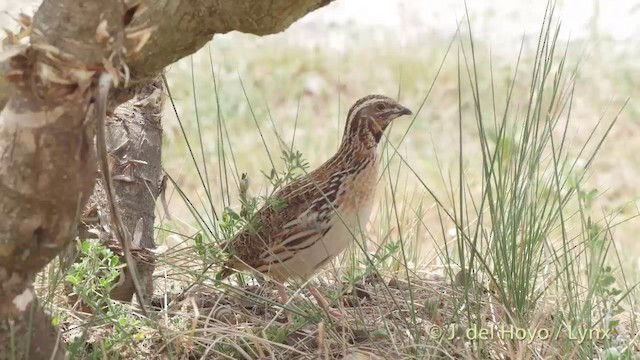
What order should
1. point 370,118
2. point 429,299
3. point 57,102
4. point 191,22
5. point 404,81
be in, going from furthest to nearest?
point 404,81, point 370,118, point 429,299, point 191,22, point 57,102

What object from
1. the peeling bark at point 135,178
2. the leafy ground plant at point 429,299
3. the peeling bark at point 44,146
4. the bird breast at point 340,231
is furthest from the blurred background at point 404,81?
the peeling bark at point 44,146

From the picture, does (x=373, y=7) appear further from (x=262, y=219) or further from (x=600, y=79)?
(x=262, y=219)

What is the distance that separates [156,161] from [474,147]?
3.98 metres

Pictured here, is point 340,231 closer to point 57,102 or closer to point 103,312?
point 103,312

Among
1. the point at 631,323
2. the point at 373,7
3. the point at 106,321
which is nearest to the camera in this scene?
the point at 106,321

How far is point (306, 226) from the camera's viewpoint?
376cm

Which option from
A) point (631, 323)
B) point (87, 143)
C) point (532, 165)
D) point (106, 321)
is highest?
point (87, 143)

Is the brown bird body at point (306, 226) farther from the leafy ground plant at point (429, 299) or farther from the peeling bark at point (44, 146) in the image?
the peeling bark at point (44, 146)

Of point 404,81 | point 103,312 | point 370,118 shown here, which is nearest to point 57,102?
point 103,312

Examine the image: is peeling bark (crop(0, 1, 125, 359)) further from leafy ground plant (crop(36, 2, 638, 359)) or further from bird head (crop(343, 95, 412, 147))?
bird head (crop(343, 95, 412, 147))

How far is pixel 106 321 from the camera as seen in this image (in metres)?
3.18

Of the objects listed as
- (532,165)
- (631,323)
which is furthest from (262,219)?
(631,323)

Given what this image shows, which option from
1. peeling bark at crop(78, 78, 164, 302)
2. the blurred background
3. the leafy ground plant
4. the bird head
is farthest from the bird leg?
the blurred background

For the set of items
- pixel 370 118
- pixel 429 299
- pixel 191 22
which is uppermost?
pixel 191 22
